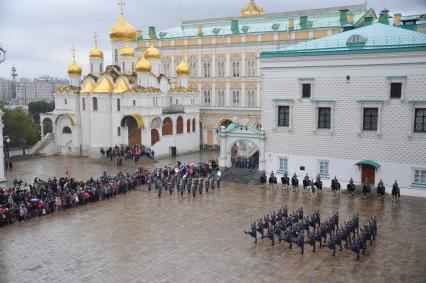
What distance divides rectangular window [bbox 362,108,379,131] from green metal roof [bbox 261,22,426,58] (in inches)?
122

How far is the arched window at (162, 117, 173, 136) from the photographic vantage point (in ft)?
126

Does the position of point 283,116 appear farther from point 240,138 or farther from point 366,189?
point 366,189

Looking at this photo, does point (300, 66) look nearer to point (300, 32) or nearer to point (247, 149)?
point (247, 149)

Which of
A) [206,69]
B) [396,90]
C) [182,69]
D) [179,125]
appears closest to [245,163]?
[396,90]

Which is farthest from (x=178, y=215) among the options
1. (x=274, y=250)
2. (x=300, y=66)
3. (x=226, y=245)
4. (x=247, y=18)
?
(x=247, y=18)

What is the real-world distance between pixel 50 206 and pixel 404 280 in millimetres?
14946

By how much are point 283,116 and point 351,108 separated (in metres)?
3.95

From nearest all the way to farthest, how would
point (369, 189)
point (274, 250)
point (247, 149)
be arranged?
1. point (274, 250)
2. point (369, 189)
3. point (247, 149)

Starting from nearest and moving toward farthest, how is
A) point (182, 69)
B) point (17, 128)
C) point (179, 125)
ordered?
point (179, 125) → point (17, 128) → point (182, 69)

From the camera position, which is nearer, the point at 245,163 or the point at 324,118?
the point at 324,118

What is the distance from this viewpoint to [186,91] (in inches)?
1655

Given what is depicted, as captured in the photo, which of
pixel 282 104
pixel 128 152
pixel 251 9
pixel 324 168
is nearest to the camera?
pixel 324 168

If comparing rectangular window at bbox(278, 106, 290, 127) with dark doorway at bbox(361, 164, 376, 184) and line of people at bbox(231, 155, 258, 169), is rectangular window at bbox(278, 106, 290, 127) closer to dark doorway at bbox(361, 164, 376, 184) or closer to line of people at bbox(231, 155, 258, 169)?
line of people at bbox(231, 155, 258, 169)

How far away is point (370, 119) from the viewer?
24547 millimetres
